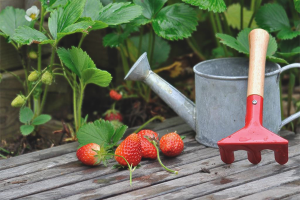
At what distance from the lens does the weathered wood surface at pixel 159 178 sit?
3.82 feet

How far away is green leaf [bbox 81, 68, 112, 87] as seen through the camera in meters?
1.33

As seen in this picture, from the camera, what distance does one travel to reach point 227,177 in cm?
125

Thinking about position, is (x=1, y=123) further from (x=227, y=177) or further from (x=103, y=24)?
(x=227, y=177)

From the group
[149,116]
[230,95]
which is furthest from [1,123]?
[230,95]

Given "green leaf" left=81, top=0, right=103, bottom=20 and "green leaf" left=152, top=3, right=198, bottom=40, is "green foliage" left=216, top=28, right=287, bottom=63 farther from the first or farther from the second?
"green leaf" left=81, top=0, right=103, bottom=20

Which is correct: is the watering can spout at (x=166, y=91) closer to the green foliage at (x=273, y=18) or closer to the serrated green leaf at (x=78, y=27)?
the serrated green leaf at (x=78, y=27)

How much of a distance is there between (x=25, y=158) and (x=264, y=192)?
2.39 feet

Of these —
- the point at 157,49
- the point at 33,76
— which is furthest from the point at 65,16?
the point at 157,49

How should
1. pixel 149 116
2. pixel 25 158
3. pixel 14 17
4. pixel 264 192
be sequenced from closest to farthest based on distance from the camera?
pixel 264 192
pixel 25 158
pixel 14 17
pixel 149 116

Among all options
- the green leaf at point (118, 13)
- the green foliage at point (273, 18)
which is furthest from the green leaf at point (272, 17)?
the green leaf at point (118, 13)

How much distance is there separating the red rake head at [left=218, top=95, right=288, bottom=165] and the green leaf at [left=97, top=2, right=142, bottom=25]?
1.36ft

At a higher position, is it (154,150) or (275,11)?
(275,11)

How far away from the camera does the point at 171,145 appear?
1361 millimetres

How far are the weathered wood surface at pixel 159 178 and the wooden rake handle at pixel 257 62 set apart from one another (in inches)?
8.5
